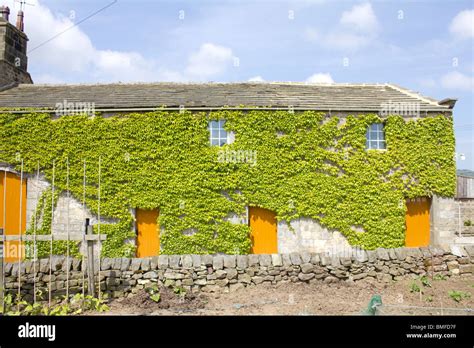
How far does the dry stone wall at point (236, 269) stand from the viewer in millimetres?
9320

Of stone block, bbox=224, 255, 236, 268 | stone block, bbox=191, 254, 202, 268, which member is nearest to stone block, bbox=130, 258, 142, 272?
stone block, bbox=191, 254, 202, 268

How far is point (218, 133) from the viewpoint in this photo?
13.9 m

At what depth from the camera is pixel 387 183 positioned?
13750mm

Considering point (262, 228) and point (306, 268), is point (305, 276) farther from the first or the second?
point (262, 228)

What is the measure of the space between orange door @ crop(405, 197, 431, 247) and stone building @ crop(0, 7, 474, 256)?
1.4 inches

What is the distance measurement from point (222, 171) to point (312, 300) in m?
5.74

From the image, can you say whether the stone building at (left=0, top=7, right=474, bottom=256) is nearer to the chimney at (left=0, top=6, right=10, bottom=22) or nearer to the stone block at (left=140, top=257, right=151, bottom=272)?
the stone block at (left=140, top=257, right=151, bottom=272)

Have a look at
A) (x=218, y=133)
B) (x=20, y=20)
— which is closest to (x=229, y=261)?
(x=218, y=133)

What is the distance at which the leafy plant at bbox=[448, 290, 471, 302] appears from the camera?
9423mm

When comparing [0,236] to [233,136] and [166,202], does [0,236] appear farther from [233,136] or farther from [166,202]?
[233,136]

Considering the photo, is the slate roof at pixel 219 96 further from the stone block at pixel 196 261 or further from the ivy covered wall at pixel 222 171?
the stone block at pixel 196 261

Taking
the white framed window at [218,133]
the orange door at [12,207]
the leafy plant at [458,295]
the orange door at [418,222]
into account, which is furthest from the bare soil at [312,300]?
the orange door at [12,207]

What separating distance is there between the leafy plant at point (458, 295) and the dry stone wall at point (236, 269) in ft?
4.99
